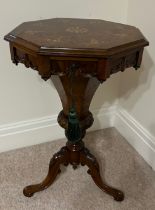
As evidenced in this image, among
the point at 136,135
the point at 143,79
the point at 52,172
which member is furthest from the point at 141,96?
the point at 52,172

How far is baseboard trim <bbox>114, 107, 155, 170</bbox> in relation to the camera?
63.9 inches

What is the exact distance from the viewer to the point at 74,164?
140 centimetres

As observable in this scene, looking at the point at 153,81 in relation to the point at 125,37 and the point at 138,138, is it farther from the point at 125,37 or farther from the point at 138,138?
the point at 125,37

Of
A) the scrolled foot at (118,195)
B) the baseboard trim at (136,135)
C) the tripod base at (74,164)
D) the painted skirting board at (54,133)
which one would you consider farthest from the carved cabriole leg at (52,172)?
the baseboard trim at (136,135)

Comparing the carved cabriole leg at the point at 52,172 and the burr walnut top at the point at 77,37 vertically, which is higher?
the burr walnut top at the point at 77,37

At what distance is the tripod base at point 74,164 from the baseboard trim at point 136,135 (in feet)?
1.12

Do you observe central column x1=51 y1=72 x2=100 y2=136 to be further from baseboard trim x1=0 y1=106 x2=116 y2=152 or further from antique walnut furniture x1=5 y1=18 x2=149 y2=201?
baseboard trim x1=0 y1=106 x2=116 y2=152

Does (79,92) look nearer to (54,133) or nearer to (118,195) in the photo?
(118,195)

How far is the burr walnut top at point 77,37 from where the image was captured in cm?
95

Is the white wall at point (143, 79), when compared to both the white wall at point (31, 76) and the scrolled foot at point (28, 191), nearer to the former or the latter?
the white wall at point (31, 76)

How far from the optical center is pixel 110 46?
3.19 ft

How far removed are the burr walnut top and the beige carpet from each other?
78cm

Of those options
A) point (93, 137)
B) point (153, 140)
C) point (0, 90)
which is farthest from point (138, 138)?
point (0, 90)

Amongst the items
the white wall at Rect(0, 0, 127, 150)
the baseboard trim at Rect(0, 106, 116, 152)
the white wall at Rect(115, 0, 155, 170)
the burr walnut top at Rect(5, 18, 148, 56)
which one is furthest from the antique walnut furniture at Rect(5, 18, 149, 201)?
the baseboard trim at Rect(0, 106, 116, 152)
